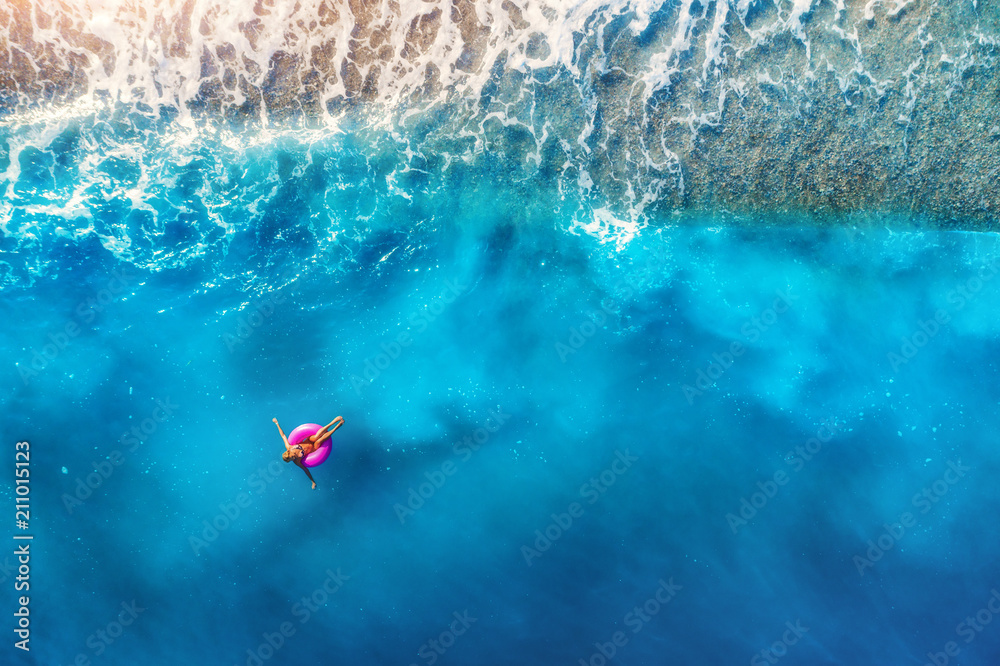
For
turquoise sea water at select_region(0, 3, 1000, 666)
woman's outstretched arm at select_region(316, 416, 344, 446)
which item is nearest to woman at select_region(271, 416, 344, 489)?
woman's outstretched arm at select_region(316, 416, 344, 446)

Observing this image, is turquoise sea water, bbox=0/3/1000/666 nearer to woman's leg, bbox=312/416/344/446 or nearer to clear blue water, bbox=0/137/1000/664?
clear blue water, bbox=0/137/1000/664

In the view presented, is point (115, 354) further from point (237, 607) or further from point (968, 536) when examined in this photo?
point (968, 536)

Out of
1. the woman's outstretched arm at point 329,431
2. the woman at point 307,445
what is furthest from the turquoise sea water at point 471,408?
the woman at point 307,445

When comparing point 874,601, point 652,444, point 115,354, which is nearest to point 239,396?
point 115,354

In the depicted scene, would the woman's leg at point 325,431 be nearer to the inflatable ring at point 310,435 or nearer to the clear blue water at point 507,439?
the inflatable ring at point 310,435

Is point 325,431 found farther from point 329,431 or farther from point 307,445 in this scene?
point 307,445

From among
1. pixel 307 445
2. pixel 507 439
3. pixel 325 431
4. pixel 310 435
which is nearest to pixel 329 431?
pixel 325 431
